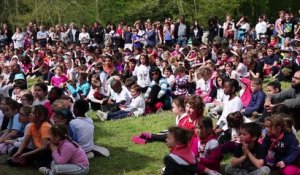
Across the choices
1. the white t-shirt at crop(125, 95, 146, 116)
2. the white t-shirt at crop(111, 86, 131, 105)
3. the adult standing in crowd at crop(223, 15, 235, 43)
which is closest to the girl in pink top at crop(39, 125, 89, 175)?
the white t-shirt at crop(125, 95, 146, 116)

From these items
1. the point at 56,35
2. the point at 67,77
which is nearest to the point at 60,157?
the point at 67,77

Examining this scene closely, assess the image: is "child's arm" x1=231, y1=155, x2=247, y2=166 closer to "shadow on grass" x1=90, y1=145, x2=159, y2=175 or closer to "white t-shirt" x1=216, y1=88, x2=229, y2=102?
"shadow on grass" x1=90, y1=145, x2=159, y2=175

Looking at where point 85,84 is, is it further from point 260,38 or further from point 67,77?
point 260,38

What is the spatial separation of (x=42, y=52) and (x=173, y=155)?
1603cm

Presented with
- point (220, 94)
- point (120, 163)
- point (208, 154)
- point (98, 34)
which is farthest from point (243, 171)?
point (98, 34)

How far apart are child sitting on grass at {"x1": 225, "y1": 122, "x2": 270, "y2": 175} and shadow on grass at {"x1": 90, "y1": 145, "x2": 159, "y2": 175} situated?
5.00ft

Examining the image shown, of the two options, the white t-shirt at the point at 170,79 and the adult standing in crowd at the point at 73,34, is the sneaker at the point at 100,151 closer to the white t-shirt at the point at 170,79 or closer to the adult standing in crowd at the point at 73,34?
the white t-shirt at the point at 170,79

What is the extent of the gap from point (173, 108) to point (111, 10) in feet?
105

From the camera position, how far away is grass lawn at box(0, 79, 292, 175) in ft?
24.3

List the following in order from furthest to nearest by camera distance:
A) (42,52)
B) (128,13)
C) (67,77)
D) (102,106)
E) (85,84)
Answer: (128,13)
(42,52)
(67,77)
(85,84)
(102,106)

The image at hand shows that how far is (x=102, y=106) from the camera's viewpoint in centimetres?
1186

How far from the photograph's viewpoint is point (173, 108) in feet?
26.1

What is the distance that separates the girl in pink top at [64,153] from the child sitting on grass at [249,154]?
2059 mm

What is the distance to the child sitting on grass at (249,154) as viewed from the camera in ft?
20.9
